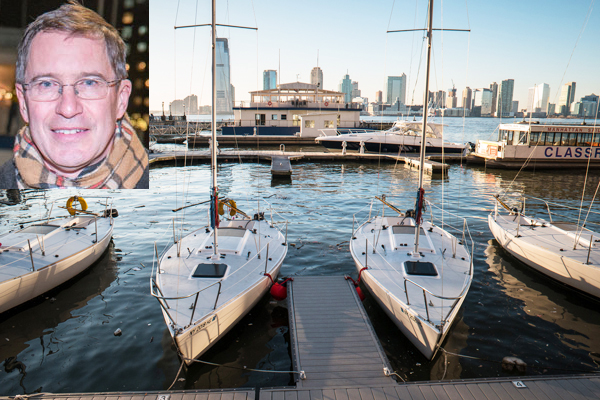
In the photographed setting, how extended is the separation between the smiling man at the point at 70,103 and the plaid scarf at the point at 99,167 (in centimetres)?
3

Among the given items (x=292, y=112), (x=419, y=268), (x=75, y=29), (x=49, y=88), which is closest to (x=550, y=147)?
(x=419, y=268)

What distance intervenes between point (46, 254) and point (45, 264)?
69cm

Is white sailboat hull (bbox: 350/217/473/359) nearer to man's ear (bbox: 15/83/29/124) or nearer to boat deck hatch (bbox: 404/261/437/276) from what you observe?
boat deck hatch (bbox: 404/261/437/276)

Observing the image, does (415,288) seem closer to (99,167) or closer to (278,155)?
(99,167)

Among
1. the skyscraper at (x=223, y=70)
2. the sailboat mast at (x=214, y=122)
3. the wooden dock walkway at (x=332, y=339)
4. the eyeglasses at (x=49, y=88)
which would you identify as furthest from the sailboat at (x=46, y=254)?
the skyscraper at (x=223, y=70)

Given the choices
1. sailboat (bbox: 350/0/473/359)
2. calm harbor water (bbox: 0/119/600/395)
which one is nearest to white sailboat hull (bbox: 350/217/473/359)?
sailboat (bbox: 350/0/473/359)

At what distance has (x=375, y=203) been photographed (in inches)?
805

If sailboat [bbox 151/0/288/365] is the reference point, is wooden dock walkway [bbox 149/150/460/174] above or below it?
above

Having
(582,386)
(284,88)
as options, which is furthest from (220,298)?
(284,88)

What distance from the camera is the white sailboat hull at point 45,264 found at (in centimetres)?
873

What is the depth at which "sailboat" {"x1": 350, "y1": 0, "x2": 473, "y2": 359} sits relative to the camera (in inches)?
287

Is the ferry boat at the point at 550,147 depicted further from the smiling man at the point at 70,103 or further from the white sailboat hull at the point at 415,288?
the smiling man at the point at 70,103

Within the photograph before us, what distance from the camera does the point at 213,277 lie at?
8.47 m

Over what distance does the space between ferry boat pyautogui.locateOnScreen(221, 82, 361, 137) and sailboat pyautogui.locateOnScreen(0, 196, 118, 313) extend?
36.5m
